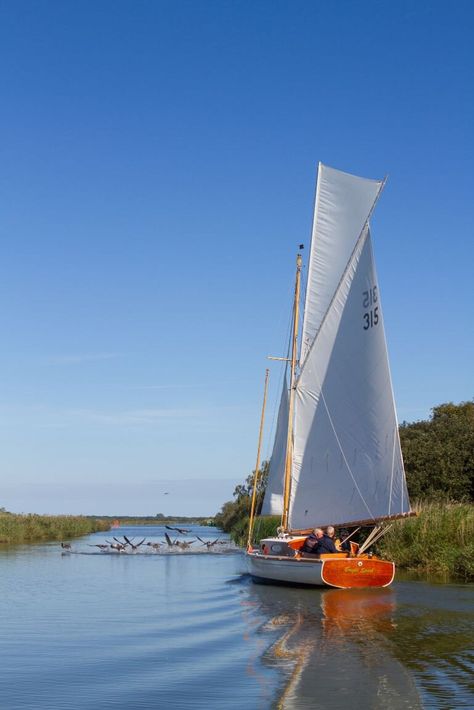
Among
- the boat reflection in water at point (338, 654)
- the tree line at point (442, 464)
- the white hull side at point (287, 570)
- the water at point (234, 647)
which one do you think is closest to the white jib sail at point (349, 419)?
the white hull side at point (287, 570)

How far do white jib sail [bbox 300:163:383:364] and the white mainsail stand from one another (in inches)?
1.6

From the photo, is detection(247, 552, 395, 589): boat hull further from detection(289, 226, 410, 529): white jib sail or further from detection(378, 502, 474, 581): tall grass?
detection(378, 502, 474, 581): tall grass

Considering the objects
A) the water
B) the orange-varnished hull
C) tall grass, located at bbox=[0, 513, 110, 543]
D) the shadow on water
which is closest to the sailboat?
the orange-varnished hull

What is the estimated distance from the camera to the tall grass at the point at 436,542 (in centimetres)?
2822

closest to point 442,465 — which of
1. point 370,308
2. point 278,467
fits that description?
point 278,467

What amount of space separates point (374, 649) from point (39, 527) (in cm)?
5878

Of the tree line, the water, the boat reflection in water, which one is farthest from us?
the tree line

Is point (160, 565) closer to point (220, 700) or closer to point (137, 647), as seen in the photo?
point (137, 647)

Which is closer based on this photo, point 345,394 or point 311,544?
point 311,544

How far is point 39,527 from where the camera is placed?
69.3 m

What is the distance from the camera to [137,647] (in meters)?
15.5

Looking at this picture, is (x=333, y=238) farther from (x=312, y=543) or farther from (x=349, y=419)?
(x=312, y=543)

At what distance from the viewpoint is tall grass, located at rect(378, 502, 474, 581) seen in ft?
92.6

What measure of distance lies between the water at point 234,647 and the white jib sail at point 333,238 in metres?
10.1
